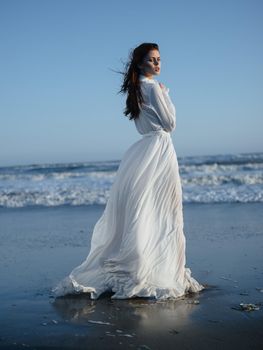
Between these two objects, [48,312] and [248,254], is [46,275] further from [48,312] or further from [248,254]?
[248,254]

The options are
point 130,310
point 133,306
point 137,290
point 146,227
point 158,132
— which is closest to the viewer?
point 130,310

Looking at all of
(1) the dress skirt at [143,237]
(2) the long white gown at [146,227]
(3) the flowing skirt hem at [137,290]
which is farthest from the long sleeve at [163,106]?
(3) the flowing skirt hem at [137,290]

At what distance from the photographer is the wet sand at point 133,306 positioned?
3.27 metres

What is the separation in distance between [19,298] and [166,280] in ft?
4.11

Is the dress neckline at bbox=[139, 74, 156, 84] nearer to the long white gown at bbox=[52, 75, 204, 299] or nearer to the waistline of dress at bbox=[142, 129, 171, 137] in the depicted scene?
the long white gown at bbox=[52, 75, 204, 299]

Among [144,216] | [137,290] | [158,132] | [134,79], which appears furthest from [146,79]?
[137,290]

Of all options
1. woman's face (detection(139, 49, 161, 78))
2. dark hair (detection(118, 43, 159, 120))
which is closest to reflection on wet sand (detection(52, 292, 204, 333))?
dark hair (detection(118, 43, 159, 120))

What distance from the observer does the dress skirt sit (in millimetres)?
4289

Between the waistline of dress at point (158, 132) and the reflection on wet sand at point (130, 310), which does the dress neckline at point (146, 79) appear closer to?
the waistline of dress at point (158, 132)

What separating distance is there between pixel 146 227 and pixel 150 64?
4.55ft

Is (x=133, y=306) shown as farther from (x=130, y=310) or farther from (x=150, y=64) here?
(x=150, y=64)

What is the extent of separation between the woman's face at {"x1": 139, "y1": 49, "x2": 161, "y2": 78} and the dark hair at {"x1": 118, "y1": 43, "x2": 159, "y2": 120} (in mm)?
29

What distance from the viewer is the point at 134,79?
14.8 feet

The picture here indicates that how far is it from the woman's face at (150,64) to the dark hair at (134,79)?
0.09 ft
